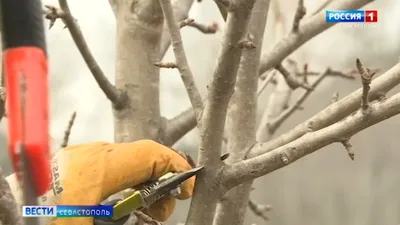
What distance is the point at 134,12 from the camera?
0.65 m

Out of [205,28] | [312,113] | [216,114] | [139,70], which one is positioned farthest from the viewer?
[312,113]

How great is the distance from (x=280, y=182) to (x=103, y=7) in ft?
1.98

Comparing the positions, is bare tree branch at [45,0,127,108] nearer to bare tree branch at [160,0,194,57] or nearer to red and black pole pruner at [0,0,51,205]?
bare tree branch at [160,0,194,57]

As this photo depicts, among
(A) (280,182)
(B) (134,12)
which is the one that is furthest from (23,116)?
(A) (280,182)

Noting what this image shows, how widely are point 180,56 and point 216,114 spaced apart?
8 centimetres

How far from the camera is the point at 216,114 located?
44 centimetres

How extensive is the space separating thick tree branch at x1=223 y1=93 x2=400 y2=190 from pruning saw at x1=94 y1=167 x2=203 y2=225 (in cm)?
4

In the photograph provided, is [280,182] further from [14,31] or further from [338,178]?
[14,31]

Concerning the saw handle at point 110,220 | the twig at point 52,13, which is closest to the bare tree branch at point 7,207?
the saw handle at point 110,220

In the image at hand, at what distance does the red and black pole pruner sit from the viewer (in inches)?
13.2

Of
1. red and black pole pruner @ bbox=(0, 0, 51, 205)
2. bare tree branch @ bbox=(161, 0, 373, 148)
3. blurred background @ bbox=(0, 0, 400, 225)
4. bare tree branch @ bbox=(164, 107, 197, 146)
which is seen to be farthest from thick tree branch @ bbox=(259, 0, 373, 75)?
red and black pole pruner @ bbox=(0, 0, 51, 205)

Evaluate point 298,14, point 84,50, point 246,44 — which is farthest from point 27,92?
point 298,14

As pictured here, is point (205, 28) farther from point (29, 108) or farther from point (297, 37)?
point (29, 108)

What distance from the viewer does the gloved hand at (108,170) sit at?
47 cm
